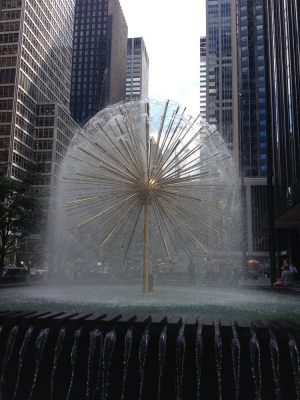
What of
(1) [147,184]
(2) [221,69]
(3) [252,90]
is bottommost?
(1) [147,184]

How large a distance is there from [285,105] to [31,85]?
83272 mm

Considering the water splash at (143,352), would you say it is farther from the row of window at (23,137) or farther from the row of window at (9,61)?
the row of window at (9,61)

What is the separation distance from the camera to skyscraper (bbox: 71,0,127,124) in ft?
439

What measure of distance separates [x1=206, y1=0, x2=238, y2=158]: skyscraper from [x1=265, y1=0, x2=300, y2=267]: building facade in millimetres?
82721

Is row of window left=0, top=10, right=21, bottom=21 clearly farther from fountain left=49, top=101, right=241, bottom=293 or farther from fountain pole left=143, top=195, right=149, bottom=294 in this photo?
fountain pole left=143, top=195, right=149, bottom=294

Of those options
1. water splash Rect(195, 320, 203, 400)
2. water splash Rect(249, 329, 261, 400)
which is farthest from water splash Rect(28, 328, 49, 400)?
water splash Rect(249, 329, 261, 400)

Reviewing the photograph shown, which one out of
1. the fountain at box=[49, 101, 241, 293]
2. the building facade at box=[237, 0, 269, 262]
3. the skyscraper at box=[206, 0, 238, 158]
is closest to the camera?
the fountain at box=[49, 101, 241, 293]

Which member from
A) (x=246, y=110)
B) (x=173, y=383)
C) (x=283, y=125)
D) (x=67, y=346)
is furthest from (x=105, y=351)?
(x=246, y=110)

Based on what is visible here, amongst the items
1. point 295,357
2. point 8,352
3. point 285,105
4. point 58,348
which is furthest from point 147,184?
point 285,105

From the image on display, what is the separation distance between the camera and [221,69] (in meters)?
134

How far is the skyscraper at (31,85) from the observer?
93625 mm

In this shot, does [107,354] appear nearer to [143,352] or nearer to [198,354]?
[143,352]

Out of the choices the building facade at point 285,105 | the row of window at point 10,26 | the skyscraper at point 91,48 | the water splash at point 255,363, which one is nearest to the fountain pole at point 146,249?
the water splash at point 255,363

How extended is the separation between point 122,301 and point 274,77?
90.6 ft
